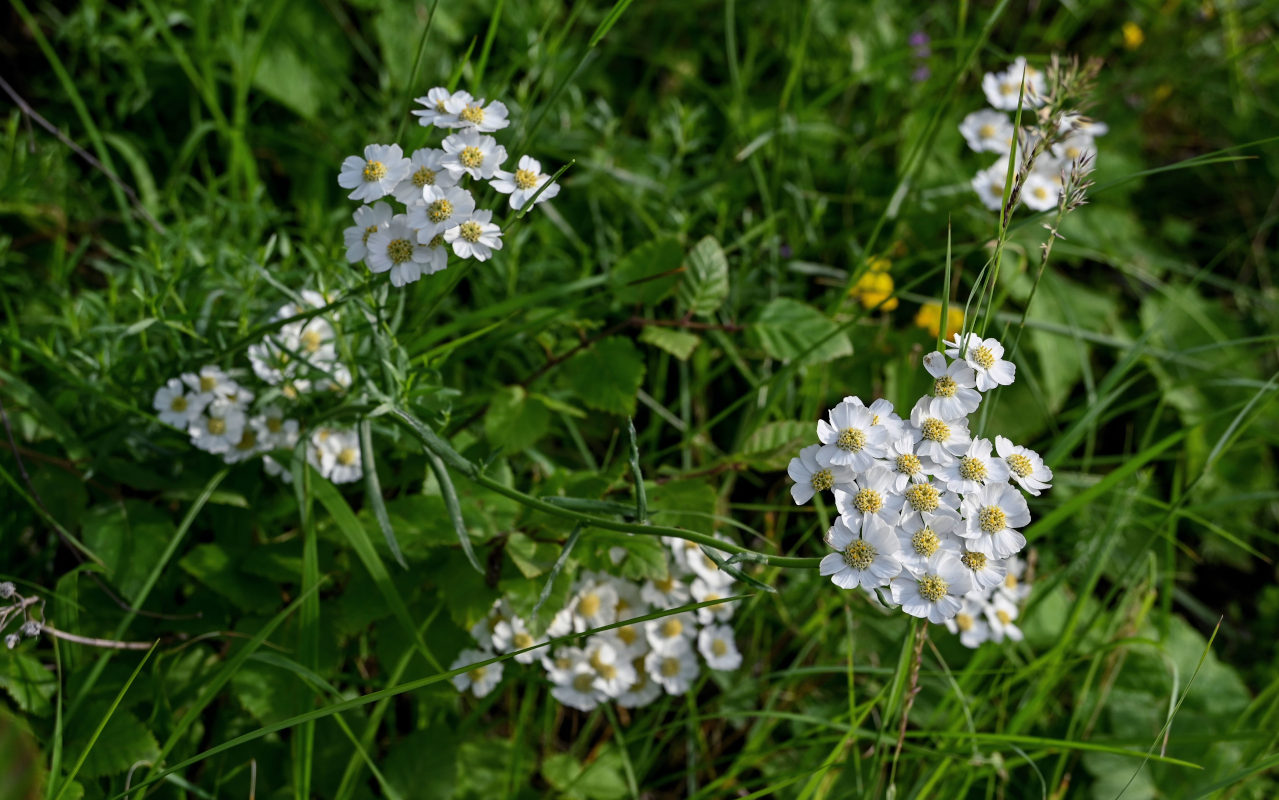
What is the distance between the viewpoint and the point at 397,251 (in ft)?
4.84

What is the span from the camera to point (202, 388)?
1.86 meters

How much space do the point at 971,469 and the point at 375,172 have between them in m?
1.01

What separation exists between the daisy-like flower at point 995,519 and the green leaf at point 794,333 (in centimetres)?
79

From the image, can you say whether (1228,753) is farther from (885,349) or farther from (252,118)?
(252,118)

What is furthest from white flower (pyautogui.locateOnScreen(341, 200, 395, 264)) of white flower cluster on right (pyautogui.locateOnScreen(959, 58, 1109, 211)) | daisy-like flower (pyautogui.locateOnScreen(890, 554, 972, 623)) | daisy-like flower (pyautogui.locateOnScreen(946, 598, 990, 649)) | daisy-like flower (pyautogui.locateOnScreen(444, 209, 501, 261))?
white flower cluster on right (pyautogui.locateOnScreen(959, 58, 1109, 211))

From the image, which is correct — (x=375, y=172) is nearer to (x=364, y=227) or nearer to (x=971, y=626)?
(x=364, y=227)

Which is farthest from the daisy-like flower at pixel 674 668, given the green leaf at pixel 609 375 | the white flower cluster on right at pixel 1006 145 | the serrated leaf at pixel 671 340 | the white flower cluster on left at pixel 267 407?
the white flower cluster on right at pixel 1006 145

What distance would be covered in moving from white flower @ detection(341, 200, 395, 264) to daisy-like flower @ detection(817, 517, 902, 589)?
83cm

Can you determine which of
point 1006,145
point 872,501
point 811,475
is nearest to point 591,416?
point 811,475

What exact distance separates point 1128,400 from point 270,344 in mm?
2624

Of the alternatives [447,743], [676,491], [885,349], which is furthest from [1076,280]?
[447,743]

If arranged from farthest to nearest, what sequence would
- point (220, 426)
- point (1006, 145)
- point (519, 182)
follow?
point (1006, 145)
point (220, 426)
point (519, 182)

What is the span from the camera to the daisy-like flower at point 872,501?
1.26 m

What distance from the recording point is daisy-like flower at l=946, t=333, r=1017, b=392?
134cm
